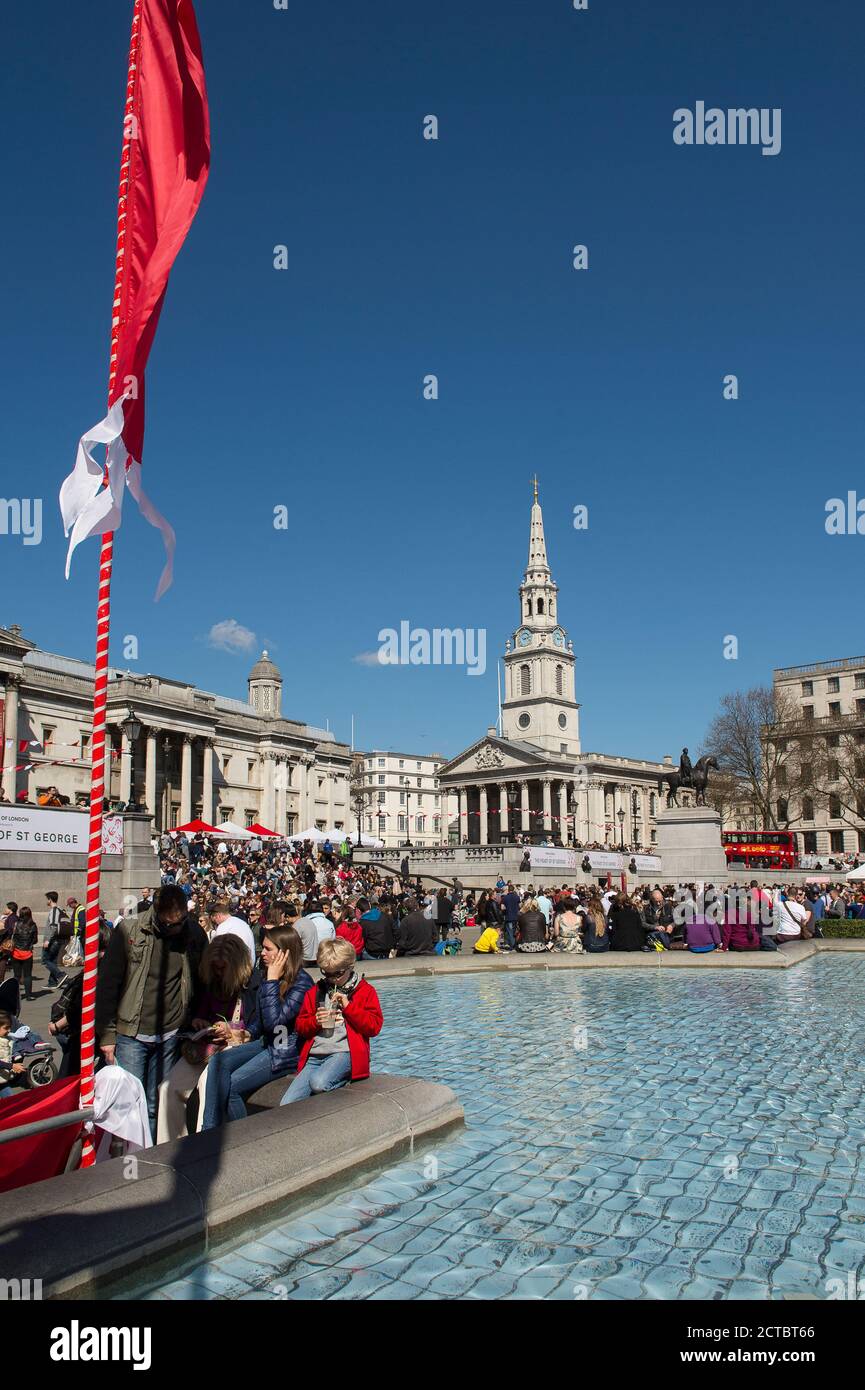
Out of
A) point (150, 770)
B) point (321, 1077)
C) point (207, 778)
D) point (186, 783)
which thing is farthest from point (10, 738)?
point (321, 1077)

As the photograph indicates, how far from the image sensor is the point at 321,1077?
276 inches

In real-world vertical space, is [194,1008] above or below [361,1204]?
above

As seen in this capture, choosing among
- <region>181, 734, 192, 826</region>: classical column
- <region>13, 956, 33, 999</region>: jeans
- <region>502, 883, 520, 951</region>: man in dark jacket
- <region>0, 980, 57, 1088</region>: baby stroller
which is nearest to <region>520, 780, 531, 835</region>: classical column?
<region>181, 734, 192, 826</region>: classical column

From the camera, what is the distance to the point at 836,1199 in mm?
5887

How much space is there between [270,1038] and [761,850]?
56554 millimetres

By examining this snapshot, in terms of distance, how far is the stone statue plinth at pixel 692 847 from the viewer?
34781 millimetres

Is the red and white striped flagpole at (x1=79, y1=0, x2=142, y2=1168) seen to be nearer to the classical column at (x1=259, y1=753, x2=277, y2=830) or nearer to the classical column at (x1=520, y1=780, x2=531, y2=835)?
the classical column at (x1=259, y1=753, x2=277, y2=830)

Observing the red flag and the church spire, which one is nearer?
the red flag

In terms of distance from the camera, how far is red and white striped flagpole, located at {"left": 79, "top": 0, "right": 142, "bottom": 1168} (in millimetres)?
5531

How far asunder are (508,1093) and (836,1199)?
10.4ft

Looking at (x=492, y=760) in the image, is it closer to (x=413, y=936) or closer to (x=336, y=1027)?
(x=413, y=936)

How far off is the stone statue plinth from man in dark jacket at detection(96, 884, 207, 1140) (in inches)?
1190
